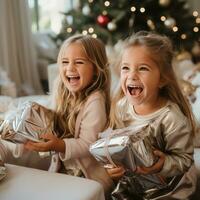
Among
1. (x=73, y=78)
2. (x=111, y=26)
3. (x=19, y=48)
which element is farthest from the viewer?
(x=19, y=48)

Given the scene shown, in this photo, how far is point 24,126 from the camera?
943mm

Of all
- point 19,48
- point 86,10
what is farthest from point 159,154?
point 19,48

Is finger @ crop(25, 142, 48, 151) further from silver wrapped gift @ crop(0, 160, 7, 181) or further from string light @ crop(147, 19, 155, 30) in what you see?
string light @ crop(147, 19, 155, 30)

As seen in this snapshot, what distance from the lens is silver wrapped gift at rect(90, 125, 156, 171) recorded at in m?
0.85

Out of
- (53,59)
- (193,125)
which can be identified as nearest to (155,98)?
(193,125)

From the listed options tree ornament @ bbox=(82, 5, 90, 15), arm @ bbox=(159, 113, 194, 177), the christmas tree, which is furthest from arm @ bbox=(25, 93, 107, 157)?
tree ornament @ bbox=(82, 5, 90, 15)

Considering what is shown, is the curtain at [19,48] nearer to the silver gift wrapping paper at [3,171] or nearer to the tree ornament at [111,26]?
the tree ornament at [111,26]

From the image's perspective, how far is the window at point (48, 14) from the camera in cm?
435

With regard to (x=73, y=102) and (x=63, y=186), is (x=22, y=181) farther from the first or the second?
(x=73, y=102)

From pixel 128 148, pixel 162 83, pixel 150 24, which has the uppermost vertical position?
pixel 150 24

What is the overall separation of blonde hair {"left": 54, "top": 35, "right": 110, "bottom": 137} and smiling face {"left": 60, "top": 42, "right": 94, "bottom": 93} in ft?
0.05

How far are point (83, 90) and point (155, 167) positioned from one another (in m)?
0.39

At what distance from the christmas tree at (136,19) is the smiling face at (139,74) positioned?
2.16 m

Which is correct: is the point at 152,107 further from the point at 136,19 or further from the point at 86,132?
the point at 136,19
